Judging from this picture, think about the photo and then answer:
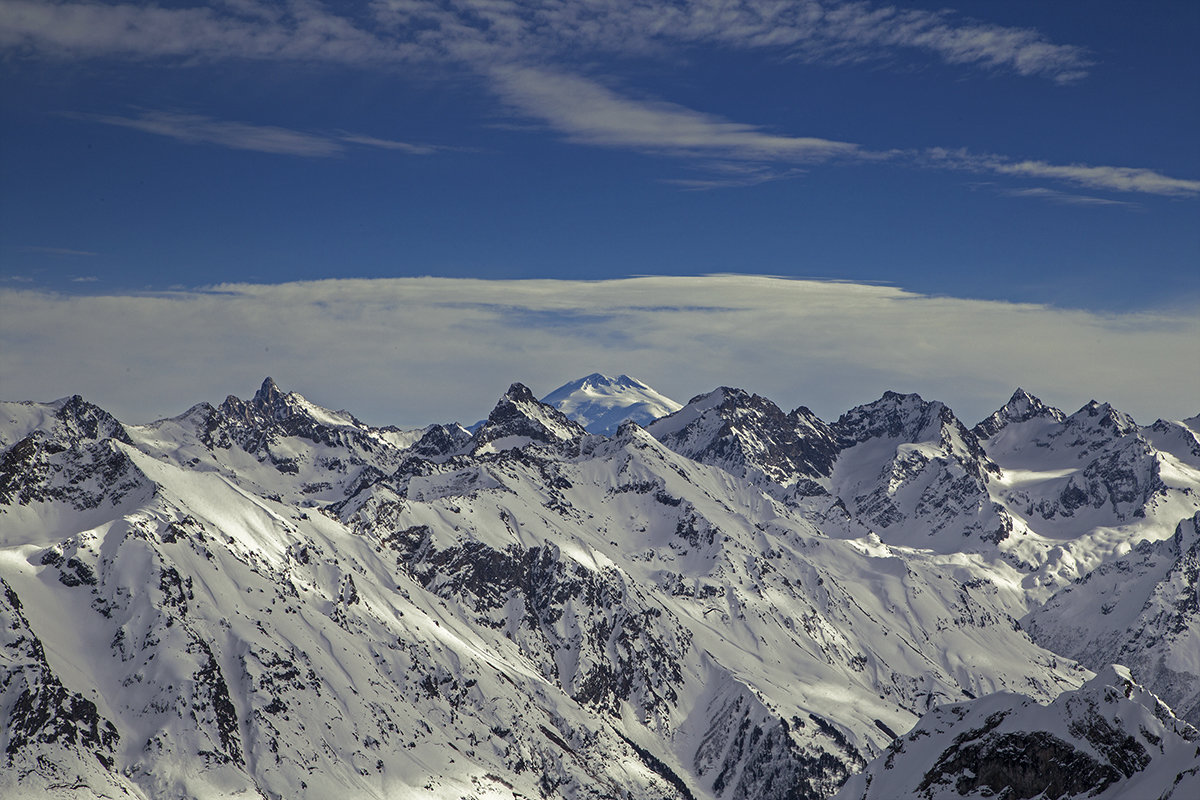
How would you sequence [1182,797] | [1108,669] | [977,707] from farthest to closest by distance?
1. [977,707]
2. [1108,669]
3. [1182,797]

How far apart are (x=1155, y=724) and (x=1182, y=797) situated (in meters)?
26.7

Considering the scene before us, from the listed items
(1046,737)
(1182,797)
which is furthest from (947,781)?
(1182,797)

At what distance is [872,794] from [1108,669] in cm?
3759

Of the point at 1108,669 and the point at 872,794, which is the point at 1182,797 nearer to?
the point at 1108,669

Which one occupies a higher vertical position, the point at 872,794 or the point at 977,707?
the point at 977,707

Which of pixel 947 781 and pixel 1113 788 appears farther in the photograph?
pixel 947 781

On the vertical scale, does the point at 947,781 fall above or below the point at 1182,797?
below

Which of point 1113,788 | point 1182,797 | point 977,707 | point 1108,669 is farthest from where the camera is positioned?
point 977,707

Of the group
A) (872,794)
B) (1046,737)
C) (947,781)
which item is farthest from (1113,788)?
(872,794)

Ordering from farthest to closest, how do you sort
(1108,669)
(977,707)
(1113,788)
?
(977,707), (1108,669), (1113,788)

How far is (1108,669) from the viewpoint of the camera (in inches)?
6142

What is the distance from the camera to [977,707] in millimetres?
167250

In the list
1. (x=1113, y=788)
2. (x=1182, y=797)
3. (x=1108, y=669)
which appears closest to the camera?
(x=1182, y=797)

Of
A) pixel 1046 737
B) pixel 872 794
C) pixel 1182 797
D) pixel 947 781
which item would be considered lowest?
pixel 872 794
